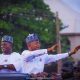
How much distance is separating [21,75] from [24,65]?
1036mm

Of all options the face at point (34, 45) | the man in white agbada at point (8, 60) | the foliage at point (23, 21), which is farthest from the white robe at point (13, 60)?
the foliage at point (23, 21)

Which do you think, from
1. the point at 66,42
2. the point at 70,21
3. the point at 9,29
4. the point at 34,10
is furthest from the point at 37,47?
the point at 70,21

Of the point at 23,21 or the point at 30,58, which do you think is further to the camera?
the point at 23,21

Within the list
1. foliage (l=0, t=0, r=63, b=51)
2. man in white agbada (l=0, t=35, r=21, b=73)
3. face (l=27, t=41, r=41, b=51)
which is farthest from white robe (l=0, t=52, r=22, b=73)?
foliage (l=0, t=0, r=63, b=51)

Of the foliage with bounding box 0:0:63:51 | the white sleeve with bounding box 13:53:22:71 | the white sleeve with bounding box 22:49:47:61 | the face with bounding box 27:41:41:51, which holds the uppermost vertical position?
the foliage with bounding box 0:0:63:51

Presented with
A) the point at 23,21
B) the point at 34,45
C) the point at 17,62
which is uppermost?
the point at 23,21

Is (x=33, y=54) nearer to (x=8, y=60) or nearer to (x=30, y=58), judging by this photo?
(x=30, y=58)

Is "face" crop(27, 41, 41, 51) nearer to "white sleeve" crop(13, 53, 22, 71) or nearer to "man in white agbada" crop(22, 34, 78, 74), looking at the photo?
"man in white agbada" crop(22, 34, 78, 74)

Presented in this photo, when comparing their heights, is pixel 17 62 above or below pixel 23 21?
below

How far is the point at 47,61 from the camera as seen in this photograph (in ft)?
15.2

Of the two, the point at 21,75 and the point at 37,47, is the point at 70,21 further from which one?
the point at 21,75

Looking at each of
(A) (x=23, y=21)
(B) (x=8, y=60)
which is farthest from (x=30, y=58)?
(A) (x=23, y=21)

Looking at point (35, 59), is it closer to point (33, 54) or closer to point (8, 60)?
point (33, 54)

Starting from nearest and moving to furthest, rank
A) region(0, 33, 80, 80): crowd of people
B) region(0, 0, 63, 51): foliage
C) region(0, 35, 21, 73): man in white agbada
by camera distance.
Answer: region(0, 35, 21, 73): man in white agbada < region(0, 33, 80, 80): crowd of people < region(0, 0, 63, 51): foliage
